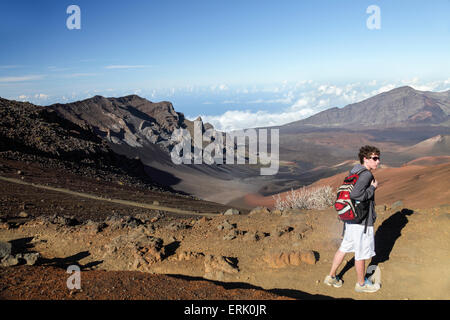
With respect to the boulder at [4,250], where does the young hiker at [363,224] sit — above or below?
above

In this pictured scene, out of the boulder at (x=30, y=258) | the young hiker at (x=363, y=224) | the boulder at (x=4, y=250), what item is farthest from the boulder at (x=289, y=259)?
the boulder at (x=4, y=250)

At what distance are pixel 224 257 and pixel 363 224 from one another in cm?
216

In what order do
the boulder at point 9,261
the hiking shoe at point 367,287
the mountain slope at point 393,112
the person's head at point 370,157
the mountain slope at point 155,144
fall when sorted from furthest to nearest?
the mountain slope at point 393,112, the mountain slope at point 155,144, the boulder at point 9,261, the hiking shoe at point 367,287, the person's head at point 370,157

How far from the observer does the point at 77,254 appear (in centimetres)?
603

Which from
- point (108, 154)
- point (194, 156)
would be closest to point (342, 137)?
point (194, 156)

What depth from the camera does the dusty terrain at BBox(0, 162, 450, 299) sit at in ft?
13.3

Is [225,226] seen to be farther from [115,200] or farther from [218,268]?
[115,200]

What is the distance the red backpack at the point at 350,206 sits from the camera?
3973 millimetres

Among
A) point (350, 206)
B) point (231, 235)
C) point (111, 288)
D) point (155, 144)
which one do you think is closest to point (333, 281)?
point (350, 206)

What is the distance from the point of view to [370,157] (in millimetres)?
4031

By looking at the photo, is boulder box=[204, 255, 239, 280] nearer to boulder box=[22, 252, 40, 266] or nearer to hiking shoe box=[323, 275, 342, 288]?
hiking shoe box=[323, 275, 342, 288]

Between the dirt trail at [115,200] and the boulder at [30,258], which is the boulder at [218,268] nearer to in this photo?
the boulder at [30,258]
